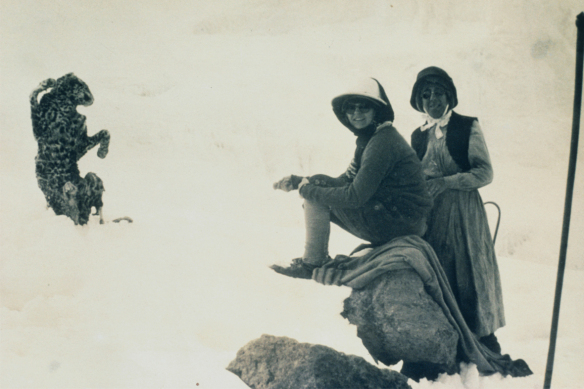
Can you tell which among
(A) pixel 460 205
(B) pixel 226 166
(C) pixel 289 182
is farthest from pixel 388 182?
(B) pixel 226 166

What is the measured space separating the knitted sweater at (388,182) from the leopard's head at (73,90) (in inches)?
74.8

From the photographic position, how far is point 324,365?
287 cm

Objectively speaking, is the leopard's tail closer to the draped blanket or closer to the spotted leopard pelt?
the spotted leopard pelt

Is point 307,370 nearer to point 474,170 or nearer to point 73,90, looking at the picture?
point 474,170

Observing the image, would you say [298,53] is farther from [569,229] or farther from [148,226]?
[569,229]

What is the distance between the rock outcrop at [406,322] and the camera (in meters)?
2.75

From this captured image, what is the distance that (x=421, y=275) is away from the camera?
9.07 feet

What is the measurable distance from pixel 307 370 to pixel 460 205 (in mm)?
1382

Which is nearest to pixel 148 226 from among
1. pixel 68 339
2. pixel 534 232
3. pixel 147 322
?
pixel 147 322

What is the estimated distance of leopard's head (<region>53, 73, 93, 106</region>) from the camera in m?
3.32

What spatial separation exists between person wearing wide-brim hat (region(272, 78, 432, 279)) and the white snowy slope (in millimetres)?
139

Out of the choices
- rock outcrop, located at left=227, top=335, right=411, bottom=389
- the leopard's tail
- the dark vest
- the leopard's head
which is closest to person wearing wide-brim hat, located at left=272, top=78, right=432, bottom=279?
the dark vest

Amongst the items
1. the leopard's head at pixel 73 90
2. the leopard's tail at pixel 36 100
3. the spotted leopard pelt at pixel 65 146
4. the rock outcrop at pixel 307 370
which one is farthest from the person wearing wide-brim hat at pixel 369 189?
the leopard's tail at pixel 36 100

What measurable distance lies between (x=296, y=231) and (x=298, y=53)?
124 cm
